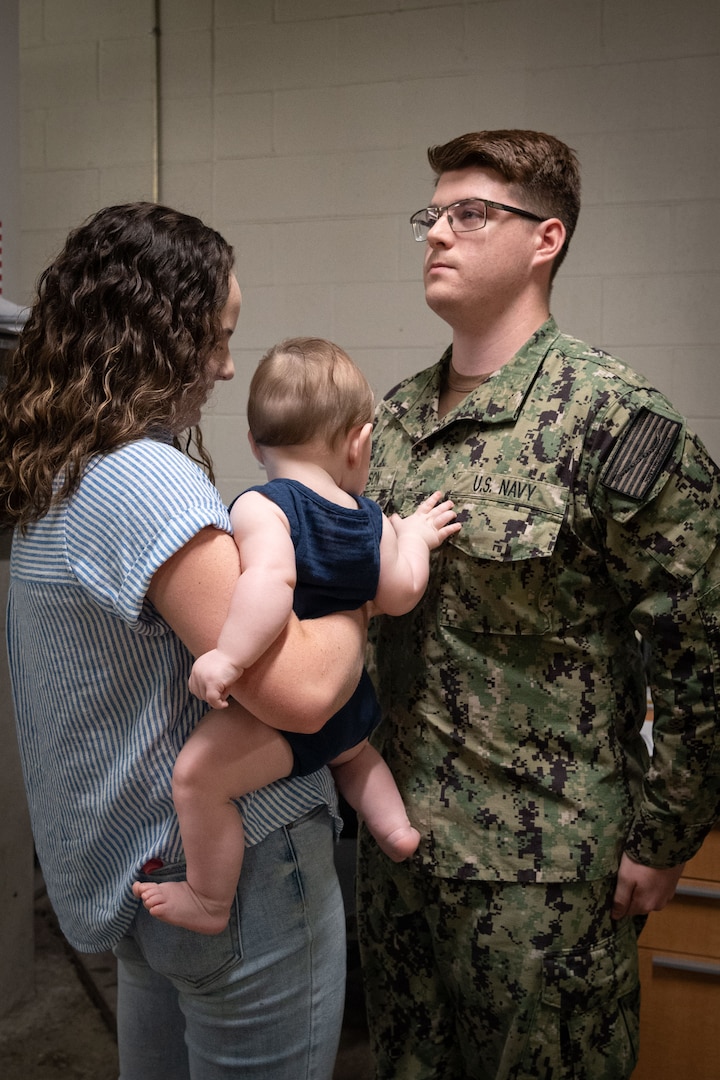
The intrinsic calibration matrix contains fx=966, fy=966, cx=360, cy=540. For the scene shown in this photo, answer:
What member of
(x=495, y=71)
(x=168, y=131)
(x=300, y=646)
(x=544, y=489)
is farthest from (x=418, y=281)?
(x=300, y=646)

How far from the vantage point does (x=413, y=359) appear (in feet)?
10.9

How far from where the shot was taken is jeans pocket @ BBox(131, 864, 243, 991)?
1.14 metres

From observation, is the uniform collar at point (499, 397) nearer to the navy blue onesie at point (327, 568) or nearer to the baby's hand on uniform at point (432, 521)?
the baby's hand on uniform at point (432, 521)

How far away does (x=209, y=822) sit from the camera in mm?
1110

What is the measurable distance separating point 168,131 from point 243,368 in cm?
91

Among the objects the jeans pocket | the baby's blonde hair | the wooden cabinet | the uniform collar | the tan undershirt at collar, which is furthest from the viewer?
the wooden cabinet

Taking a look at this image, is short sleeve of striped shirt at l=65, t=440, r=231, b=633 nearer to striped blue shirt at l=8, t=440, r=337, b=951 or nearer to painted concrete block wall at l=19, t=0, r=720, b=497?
striped blue shirt at l=8, t=440, r=337, b=951

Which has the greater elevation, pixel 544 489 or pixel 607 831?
pixel 544 489

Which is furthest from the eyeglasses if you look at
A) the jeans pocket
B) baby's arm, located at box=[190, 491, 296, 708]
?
the jeans pocket

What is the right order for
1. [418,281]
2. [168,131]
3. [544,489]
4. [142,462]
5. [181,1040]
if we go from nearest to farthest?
1. [142,462]
2. [181,1040]
3. [544,489]
4. [418,281]
5. [168,131]

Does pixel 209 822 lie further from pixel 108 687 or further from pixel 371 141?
pixel 371 141

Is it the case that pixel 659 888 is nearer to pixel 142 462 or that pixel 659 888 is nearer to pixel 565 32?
pixel 142 462

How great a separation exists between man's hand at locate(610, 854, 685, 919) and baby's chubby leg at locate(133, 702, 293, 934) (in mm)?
741

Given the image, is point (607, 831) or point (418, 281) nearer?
point (607, 831)
